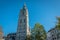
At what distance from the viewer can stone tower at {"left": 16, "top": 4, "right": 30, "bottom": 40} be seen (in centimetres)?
8004

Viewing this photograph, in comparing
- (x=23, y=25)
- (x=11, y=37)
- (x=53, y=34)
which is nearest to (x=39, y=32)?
(x=53, y=34)

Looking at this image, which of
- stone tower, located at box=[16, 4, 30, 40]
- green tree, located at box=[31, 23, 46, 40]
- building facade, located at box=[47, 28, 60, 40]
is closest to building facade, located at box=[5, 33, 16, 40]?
stone tower, located at box=[16, 4, 30, 40]

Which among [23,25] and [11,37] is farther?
[11,37]

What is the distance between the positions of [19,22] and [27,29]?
5.89 m

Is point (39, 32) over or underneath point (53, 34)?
underneath

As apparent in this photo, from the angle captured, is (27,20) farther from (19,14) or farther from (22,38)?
(22,38)

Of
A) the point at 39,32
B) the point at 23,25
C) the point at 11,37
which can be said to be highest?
the point at 23,25

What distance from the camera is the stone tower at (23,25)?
8004cm

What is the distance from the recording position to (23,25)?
84.9 m

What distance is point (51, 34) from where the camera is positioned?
222ft

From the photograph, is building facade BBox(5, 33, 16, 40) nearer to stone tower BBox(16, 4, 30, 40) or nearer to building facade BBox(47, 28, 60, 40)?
stone tower BBox(16, 4, 30, 40)

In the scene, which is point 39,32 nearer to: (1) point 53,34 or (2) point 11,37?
(1) point 53,34

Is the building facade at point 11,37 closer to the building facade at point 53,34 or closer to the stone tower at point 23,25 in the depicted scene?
the stone tower at point 23,25

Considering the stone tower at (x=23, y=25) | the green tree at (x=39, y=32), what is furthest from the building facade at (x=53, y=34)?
the stone tower at (x=23, y=25)
